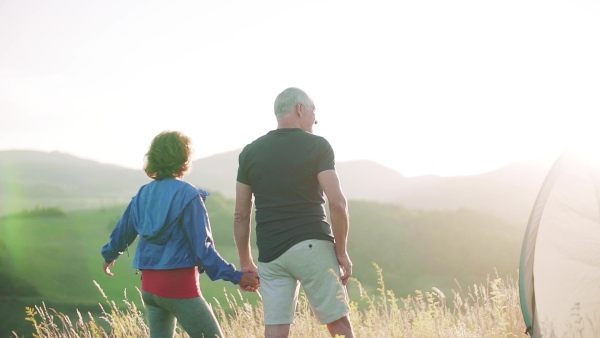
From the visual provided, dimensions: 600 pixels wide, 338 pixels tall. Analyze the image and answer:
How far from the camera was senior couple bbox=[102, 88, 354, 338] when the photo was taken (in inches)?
152

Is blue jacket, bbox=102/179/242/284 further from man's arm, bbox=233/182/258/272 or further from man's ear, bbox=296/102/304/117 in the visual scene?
man's ear, bbox=296/102/304/117

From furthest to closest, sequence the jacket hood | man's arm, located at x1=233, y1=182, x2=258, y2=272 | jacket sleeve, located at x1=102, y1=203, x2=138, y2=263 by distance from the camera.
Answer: jacket sleeve, located at x1=102, y1=203, x2=138, y2=263 → man's arm, located at x1=233, y1=182, x2=258, y2=272 → the jacket hood

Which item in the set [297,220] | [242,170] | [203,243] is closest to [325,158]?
[297,220]

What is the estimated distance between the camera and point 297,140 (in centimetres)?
394

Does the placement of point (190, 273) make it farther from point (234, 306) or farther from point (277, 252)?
point (234, 306)

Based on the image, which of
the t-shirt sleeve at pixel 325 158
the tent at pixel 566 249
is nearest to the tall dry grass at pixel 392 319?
the tent at pixel 566 249

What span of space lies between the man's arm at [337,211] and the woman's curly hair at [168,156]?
882 mm

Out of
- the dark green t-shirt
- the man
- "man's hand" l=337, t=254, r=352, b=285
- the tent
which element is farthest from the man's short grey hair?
the tent

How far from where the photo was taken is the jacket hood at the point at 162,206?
3.93m

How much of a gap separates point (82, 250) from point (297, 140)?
121ft

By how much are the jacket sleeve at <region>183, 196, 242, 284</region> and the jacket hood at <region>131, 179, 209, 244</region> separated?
2.2 inches

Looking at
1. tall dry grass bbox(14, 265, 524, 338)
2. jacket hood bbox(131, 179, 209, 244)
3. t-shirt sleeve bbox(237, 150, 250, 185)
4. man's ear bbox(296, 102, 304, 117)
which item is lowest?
tall dry grass bbox(14, 265, 524, 338)

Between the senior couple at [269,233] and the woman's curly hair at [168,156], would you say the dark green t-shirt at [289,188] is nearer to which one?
the senior couple at [269,233]

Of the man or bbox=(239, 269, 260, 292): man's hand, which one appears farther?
bbox=(239, 269, 260, 292): man's hand
